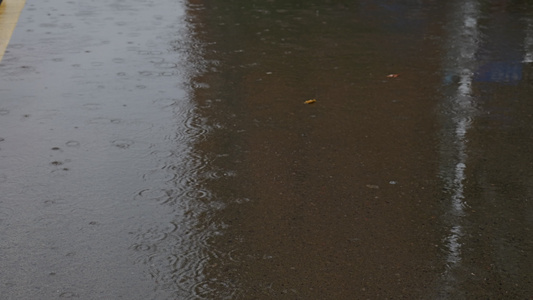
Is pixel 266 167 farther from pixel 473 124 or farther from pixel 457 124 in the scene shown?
pixel 473 124

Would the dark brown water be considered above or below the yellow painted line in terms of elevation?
above

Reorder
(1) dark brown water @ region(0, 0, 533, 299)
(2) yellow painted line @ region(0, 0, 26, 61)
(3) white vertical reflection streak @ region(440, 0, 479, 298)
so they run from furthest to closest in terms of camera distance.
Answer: (2) yellow painted line @ region(0, 0, 26, 61), (3) white vertical reflection streak @ region(440, 0, 479, 298), (1) dark brown water @ region(0, 0, 533, 299)

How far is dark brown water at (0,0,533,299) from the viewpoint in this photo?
4.21m

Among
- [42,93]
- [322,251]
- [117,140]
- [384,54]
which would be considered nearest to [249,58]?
[384,54]

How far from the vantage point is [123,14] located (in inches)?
494

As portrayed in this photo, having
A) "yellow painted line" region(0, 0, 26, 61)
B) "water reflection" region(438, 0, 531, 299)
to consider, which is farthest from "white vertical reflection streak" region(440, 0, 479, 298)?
"yellow painted line" region(0, 0, 26, 61)

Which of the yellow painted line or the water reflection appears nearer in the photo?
the water reflection

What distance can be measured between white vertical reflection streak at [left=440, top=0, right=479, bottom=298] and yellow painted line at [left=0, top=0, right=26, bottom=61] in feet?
17.4

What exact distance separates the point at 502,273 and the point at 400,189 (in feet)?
4.12

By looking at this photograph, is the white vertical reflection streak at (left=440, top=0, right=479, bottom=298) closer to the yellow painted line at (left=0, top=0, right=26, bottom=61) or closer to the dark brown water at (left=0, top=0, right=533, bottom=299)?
the dark brown water at (left=0, top=0, right=533, bottom=299)

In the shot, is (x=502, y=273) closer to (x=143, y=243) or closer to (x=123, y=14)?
(x=143, y=243)

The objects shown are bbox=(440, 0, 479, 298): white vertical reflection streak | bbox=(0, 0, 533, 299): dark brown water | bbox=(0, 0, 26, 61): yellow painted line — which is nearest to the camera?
bbox=(0, 0, 533, 299): dark brown water

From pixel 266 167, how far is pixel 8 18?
7.78 meters

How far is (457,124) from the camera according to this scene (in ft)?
21.9
